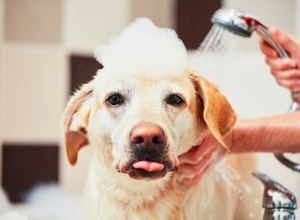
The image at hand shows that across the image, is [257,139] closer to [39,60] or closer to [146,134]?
[146,134]

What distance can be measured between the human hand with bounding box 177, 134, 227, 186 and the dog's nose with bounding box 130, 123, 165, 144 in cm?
8

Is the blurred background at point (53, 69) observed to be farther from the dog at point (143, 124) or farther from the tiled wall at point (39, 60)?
the dog at point (143, 124)

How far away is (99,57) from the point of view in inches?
20.1

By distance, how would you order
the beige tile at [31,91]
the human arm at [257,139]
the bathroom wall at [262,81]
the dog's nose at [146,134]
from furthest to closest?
the beige tile at [31,91] < the bathroom wall at [262,81] < the human arm at [257,139] < the dog's nose at [146,134]

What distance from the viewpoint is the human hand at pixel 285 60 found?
0.60 meters

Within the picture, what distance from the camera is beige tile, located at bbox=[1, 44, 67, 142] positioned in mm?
774

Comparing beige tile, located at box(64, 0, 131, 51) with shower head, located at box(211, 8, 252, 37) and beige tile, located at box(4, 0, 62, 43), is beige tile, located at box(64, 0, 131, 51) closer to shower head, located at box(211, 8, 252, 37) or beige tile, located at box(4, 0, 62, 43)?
beige tile, located at box(4, 0, 62, 43)

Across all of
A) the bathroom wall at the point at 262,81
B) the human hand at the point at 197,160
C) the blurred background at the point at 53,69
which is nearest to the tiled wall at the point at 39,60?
the blurred background at the point at 53,69

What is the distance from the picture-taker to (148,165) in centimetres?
44

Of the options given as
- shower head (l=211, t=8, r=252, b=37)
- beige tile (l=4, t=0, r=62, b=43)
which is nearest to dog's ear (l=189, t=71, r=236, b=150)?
shower head (l=211, t=8, r=252, b=37)

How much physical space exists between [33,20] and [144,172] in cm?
46

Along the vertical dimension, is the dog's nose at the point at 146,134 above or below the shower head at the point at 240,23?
below

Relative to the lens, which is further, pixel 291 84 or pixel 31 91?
A: pixel 31 91

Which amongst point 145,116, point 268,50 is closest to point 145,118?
→ point 145,116
